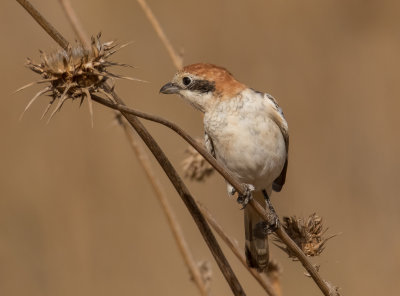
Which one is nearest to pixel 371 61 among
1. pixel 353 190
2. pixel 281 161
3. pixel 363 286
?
pixel 353 190

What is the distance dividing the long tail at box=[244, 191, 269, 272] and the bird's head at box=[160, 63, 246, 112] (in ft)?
2.17

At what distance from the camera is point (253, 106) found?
12.4ft

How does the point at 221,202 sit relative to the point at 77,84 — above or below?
above

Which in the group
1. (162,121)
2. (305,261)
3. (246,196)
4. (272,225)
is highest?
(162,121)

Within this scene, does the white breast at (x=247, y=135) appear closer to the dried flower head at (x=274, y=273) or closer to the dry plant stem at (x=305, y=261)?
the dried flower head at (x=274, y=273)

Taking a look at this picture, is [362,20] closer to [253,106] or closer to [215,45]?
[215,45]

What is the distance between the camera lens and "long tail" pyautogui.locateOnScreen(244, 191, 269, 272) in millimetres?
3408

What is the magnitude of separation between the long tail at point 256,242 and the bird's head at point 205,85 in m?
0.66

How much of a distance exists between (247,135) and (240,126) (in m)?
0.06

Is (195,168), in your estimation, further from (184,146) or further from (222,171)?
(184,146)

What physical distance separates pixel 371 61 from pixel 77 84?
6.53 meters

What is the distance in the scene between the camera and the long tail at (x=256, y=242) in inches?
134

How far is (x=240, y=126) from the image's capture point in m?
3.71

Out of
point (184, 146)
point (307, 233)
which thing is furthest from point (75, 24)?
point (184, 146)
